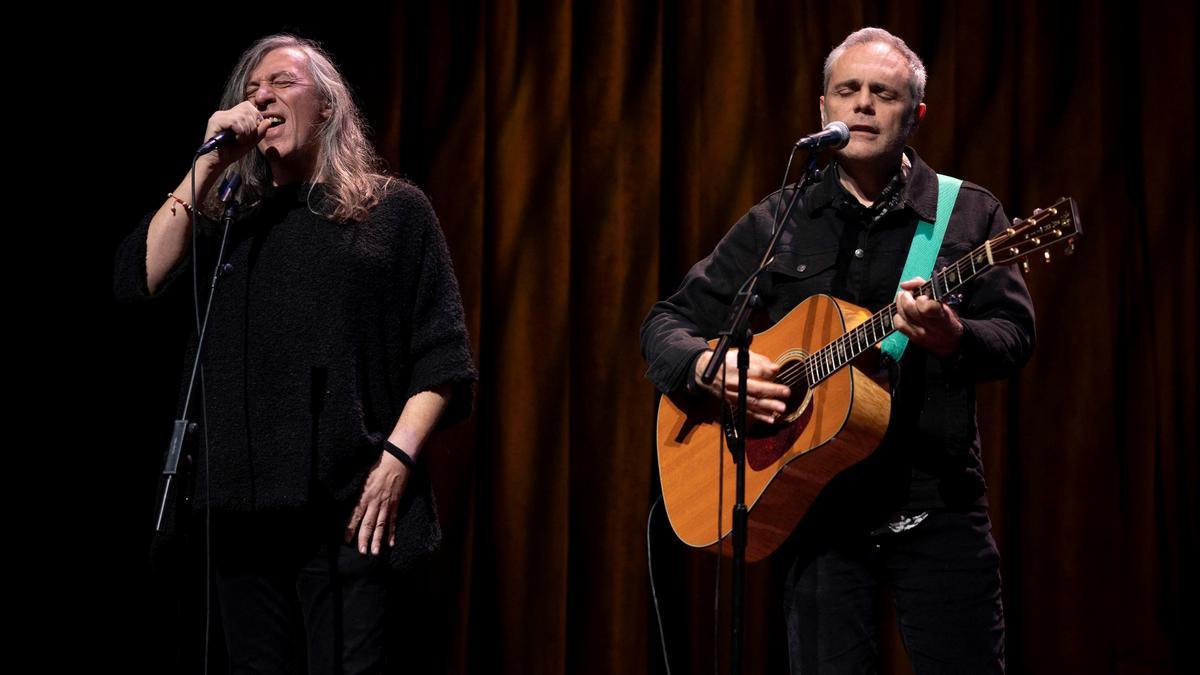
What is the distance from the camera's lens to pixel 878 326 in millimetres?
2299

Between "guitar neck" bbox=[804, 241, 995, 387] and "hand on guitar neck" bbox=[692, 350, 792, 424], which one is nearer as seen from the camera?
"guitar neck" bbox=[804, 241, 995, 387]

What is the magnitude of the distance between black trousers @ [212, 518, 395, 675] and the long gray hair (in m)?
0.70

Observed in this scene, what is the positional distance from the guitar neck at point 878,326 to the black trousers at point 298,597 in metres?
1.02

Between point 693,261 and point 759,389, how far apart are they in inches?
57.7

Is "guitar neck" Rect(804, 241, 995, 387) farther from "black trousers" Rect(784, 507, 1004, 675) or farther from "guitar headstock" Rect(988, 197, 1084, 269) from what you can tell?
"black trousers" Rect(784, 507, 1004, 675)

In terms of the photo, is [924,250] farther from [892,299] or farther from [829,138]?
[829,138]

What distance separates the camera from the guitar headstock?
2035 mm

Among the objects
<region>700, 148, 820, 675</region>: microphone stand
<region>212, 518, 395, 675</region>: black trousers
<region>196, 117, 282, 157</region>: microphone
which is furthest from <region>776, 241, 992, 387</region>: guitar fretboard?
<region>196, 117, 282, 157</region>: microphone

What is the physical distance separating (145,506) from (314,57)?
60.6 inches

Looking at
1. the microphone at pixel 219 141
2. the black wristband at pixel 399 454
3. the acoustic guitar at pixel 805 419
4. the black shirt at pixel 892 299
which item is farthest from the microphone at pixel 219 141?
the acoustic guitar at pixel 805 419

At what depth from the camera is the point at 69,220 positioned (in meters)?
3.32

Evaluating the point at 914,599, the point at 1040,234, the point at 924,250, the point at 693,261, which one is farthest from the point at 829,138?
the point at 693,261

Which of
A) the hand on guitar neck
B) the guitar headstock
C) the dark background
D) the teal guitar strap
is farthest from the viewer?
the dark background

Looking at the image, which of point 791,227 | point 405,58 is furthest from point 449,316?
point 405,58
